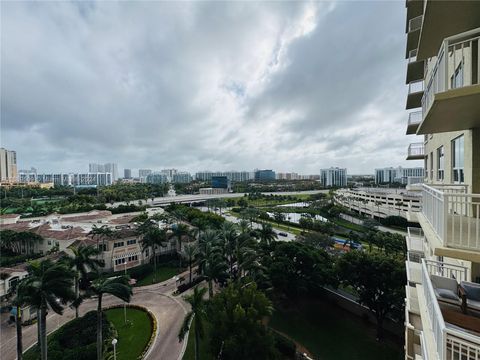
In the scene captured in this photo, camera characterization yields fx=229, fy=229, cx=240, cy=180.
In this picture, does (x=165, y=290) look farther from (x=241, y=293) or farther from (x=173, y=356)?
(x=241, y=293)

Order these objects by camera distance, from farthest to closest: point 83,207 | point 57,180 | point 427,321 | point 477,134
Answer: point 57,180
point 83,207
point 477,134
point 427,321

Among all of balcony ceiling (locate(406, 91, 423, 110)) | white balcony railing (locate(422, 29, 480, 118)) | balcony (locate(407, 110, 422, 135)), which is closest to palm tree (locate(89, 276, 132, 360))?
white balcony railing (locate(422, 29, 480, 118))

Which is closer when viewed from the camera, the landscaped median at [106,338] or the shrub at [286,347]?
the landscaped median at [106,338]

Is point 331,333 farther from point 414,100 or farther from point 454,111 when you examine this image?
point 454,111

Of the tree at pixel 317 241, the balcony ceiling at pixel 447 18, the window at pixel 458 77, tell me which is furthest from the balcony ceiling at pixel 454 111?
the tree at pixel 317 241

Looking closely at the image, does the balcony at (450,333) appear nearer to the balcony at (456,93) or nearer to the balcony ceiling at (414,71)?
the balcony at (456,93)

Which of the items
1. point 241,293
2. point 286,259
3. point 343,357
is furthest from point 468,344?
point 286,259

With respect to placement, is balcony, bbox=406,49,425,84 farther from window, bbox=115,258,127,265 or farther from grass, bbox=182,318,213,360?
window, bbox=115,258,127,265
